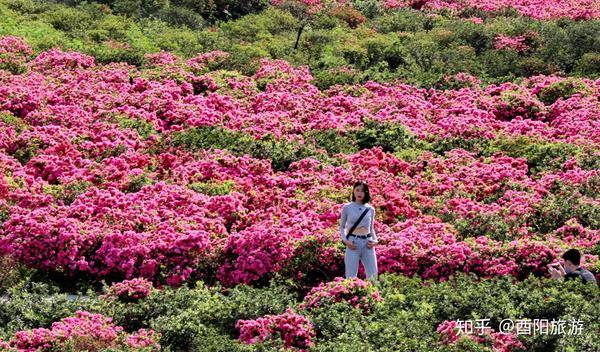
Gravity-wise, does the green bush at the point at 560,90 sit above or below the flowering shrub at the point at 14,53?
above

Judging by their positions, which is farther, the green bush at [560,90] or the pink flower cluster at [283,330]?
the green bush at [560,90]

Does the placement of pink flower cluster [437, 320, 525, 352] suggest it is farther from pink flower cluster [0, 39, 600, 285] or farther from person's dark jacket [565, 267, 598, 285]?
pink flower cluster [0, 39, 600, 285]

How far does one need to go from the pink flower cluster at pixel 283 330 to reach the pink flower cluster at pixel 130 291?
6.51 feet

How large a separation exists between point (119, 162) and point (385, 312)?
7.71 meters

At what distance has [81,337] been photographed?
11.4 metres

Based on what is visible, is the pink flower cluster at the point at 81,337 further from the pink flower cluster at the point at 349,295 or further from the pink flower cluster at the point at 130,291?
the pink flower cluster at the point at 349,295

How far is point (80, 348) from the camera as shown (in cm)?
1130

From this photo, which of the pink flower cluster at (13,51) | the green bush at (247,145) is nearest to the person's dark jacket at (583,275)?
the green bush at (247,145)

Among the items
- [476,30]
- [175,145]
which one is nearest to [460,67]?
[476,30]

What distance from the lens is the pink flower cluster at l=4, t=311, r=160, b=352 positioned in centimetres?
1139

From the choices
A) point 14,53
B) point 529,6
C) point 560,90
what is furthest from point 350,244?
point 529,6

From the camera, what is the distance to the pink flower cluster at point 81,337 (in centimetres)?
1139

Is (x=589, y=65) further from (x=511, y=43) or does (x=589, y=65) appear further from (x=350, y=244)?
(x=350, y=244)

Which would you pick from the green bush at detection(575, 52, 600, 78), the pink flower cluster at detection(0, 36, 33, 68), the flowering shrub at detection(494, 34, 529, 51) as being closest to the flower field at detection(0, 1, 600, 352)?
the pink flower cluster at detection(0, 36, 33, 68)
